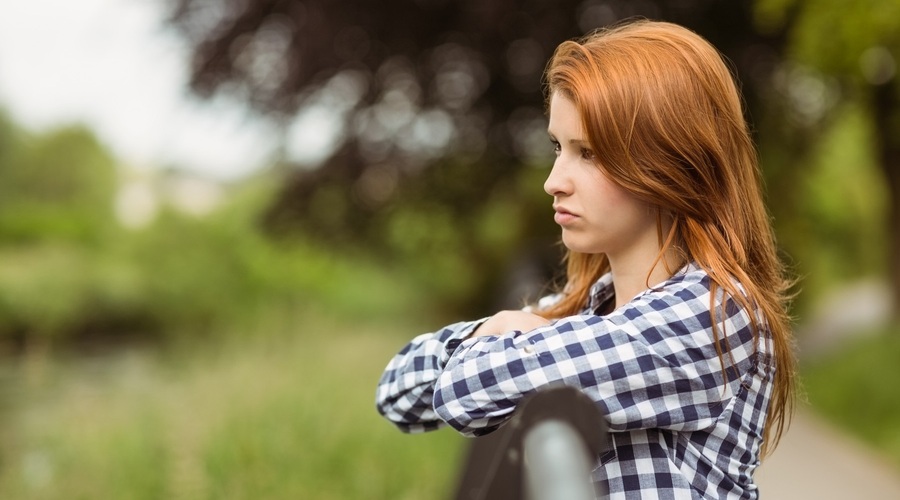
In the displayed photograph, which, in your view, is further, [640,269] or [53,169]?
[53,169]

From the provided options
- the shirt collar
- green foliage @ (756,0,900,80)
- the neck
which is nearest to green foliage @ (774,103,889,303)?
green foliage @ (756,0,900,80)

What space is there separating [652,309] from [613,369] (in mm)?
118

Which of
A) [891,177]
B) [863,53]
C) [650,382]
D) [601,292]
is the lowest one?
[891,177]

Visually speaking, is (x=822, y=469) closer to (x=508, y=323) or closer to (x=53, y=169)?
(x=508, y=323)

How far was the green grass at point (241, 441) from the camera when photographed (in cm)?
454

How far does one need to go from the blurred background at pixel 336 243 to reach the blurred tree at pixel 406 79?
24mm

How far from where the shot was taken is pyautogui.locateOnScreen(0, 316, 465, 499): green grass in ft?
14.9

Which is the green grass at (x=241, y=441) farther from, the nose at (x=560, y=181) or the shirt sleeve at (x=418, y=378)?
the nose at (x=560, y=181)

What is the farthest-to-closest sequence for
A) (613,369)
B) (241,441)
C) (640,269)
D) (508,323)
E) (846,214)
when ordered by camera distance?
(846,214), (241,441), (640,269), (508,323), (613,369)

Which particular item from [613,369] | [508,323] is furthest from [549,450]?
[508,323]

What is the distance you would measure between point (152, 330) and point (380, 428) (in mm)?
10534

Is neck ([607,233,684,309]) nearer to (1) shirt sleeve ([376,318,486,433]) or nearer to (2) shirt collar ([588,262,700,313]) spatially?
(2) shirt collar ([588,262,700,313])

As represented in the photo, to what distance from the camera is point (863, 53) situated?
5.90 metres

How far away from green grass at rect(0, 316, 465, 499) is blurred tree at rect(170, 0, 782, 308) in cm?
298
